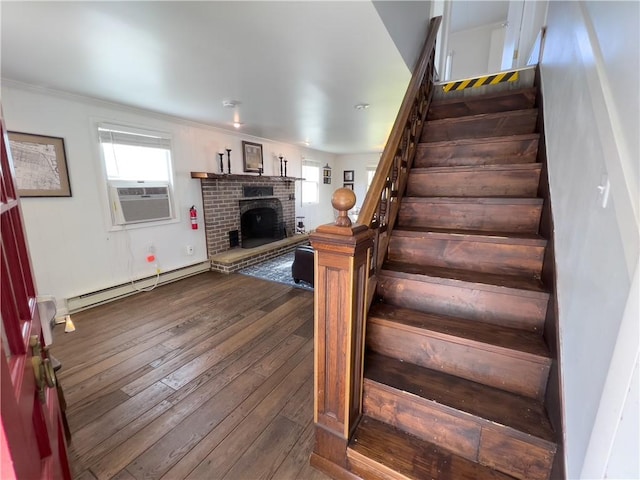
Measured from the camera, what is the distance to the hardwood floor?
1.34 meters

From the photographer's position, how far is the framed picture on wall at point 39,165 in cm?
244

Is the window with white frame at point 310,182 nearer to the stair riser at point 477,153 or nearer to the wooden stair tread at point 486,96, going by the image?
the wooden stair tread at point 486,96

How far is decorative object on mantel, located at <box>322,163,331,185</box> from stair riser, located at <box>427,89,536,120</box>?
507cm

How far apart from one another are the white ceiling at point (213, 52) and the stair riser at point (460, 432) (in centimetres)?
190

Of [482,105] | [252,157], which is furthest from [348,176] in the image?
[482,105]

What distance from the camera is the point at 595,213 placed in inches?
33.8

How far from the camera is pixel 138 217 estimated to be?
11.1 feet

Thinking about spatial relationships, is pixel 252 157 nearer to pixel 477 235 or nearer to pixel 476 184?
pixel 476 184

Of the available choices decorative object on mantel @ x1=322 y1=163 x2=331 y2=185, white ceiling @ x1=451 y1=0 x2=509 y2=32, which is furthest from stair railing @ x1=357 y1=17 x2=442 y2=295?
decorative object on mantel @ x1=322 y1=163 x2=331 y2=185

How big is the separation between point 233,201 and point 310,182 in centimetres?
279

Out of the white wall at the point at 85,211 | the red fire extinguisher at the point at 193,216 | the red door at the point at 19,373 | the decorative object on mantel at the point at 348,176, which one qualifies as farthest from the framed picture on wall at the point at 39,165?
the decorative object on mantel at the point at 348,176

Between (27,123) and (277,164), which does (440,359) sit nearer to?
(27,123)

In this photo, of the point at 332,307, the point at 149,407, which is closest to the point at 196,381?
the point at 149,407

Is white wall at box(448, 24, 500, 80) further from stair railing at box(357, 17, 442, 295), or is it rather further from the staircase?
the staircase
